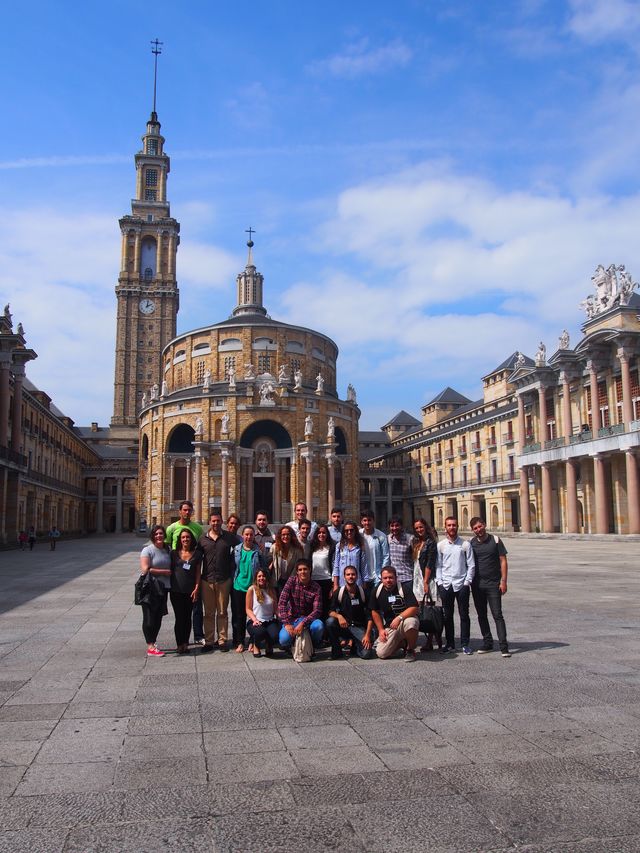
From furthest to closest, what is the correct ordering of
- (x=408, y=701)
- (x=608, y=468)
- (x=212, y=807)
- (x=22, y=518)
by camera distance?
(x=22, y=518) → (x=608, y=468) → (x=408, y=701) → (x=212, y=807)

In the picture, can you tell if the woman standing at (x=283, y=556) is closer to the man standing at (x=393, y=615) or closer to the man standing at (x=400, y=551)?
the man standing at (x=393, y=615)

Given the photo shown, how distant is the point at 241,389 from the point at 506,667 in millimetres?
53081

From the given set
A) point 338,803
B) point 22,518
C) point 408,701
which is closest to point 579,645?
point 408,701

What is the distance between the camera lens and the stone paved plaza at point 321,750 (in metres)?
4.16

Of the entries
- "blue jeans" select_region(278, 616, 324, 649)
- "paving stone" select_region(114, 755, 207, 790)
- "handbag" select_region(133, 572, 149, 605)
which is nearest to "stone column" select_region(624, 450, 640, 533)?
"blue jeans" select_region(278, 616, 324, 649)

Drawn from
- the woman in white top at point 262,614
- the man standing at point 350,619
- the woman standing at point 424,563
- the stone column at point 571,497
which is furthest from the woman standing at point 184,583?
the stone column at point 571,497

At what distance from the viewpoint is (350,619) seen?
938cm

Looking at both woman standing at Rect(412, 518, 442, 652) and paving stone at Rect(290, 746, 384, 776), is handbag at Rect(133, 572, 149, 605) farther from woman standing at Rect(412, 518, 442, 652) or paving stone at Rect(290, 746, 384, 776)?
paving stone at Rect(290, 746, 384, 776)

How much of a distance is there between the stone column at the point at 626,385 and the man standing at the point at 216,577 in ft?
118

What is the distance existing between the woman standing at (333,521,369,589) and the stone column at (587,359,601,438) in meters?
37.7

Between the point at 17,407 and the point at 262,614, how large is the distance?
134ft

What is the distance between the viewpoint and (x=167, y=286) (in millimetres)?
95875

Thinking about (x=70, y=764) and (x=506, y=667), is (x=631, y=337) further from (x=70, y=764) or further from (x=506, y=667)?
(x=70, y=764)

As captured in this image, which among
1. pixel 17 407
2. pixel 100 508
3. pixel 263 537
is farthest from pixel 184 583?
pixel 100 508
